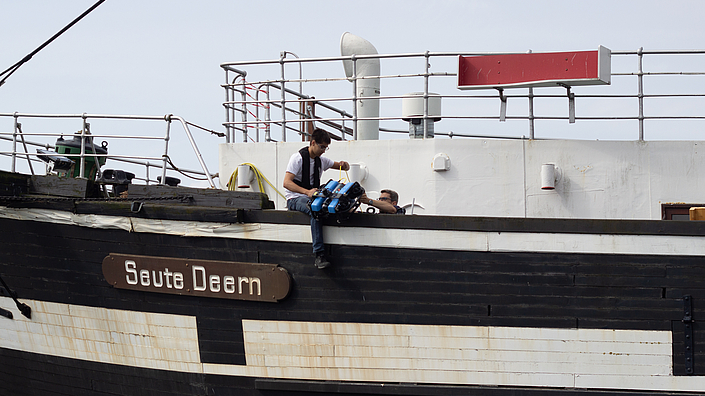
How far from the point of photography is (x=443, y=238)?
5266 millimetres

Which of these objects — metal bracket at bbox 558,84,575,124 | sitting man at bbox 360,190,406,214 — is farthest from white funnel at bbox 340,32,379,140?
metal bracket at bbox 558,84,575,124

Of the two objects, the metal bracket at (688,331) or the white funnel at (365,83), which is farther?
the white funnel at (365,83)

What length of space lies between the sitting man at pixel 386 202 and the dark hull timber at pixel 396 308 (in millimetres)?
163

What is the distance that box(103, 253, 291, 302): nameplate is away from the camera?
5523 millimetres

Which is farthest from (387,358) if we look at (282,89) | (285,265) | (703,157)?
(703,157)

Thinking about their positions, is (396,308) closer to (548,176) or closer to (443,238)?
(443,238)

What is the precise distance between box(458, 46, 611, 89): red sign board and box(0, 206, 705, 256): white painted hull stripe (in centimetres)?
184

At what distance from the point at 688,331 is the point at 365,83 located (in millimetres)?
4816

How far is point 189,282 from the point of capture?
18.8 feet

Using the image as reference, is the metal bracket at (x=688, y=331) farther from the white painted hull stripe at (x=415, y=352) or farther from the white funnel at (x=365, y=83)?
the white funnel at (x=365, y=83)

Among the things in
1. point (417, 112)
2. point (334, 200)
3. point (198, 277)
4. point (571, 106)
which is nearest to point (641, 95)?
point (571, 106)

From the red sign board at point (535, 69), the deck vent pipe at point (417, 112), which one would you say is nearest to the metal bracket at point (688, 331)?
the red sign board at point (535, 69)

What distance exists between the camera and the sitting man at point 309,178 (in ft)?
17.6

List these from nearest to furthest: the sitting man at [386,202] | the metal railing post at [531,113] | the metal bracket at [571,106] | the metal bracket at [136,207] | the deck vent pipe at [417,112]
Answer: the sitting man at [386,202] < the metal bracket at [136,207] < the metal railing post at [531,113] < the metal bracket at [571,106] < the deck vent pipe at [417,112]
